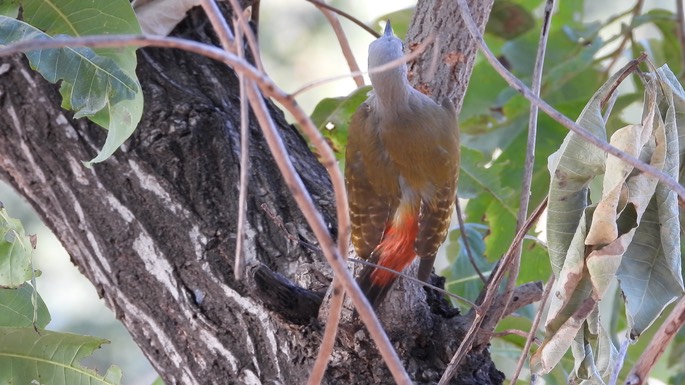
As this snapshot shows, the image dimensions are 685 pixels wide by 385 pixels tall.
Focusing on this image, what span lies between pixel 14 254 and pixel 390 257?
2.48ft

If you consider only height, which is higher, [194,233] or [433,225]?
[194,233]

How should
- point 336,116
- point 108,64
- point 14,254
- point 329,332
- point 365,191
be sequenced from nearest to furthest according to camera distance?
point 329,332 < point 108,64 < point 14,254 < point 365,191 < point 336,116

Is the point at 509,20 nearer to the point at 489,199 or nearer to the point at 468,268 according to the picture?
the point at 489,199

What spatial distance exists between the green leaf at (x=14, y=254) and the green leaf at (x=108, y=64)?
260 mm

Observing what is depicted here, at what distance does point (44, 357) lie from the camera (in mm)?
1759

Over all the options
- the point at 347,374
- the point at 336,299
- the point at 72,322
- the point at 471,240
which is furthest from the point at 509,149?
the point at 72,322

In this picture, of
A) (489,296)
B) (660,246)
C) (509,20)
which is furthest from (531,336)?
(509,20)

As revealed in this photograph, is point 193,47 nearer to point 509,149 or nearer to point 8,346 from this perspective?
point 8,346

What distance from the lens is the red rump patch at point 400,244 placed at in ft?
6.01

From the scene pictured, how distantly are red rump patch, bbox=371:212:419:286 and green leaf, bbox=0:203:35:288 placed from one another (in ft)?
2.30

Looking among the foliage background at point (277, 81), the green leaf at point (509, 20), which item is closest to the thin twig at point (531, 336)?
the green leaf at point (509, 20)

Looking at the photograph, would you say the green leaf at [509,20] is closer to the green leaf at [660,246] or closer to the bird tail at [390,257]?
the bird tail at [390,257]

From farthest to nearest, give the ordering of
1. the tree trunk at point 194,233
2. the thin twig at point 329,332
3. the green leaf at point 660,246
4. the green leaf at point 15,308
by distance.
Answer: the green leaf at point 15,308 → the tree trunk at point 194,233 → the green leaf at point 660,246 → the thin twig at point 329,332

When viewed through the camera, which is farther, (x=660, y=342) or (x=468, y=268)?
(x=468, y=268)
